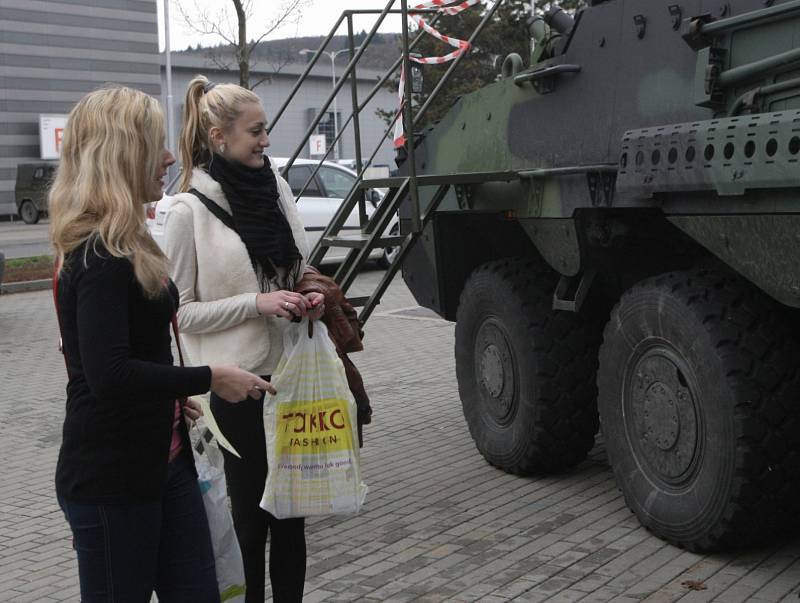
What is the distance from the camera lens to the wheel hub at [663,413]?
459 cm

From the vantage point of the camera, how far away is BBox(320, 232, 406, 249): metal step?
5.75m

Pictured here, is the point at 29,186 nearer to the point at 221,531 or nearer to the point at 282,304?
the point at 282,304

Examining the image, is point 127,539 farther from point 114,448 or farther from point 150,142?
point 150,142

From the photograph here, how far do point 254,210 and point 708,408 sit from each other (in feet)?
5.84

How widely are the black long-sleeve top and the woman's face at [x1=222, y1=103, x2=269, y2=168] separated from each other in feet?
3.41

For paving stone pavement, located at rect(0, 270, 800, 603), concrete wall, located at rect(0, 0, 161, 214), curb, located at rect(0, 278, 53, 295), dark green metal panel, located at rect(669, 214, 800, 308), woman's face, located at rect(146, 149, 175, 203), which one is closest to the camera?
woman's face, located at rect(146, 149, 175, 203)

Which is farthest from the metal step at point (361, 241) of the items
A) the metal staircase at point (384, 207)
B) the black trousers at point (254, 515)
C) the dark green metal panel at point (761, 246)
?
the black trousers at point (254, 515)

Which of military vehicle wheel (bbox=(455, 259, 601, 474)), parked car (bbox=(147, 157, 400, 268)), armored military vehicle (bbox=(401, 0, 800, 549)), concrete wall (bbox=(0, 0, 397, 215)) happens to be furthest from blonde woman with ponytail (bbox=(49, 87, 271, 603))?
concrete wall (bbox=(0, 0, 397, 215))

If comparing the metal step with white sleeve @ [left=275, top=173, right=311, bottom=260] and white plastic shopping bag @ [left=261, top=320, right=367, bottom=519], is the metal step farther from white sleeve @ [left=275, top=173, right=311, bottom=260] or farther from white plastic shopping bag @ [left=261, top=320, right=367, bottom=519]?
white plastic shopping bag @ [left=261, top=320, right=367, bottom=519]

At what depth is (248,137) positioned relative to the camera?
3.79 m

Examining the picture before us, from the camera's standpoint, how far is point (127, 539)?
276cm

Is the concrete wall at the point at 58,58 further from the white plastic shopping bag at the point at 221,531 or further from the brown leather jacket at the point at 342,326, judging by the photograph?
the white plastic shopping bag at the point at 221,531

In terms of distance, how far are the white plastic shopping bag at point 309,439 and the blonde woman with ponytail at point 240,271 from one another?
9cm

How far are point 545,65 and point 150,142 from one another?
9.73ft
